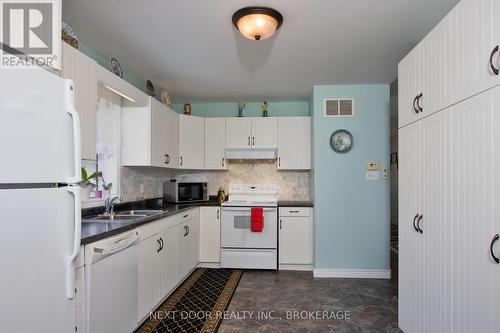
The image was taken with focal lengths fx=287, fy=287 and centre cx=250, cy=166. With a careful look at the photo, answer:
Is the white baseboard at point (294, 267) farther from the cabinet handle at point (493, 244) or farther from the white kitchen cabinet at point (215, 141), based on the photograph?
the cabinet handle at point (493, 244)

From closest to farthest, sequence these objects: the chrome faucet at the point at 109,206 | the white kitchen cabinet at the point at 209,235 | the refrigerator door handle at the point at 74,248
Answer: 1. the refrigerator door handle at the point at 74,248
2. the chrome faucet at the point at 109,206
3. the white kitchen cabinet at the point at 209,235

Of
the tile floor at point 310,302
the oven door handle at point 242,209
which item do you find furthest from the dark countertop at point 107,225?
the tile floor at point 310,302

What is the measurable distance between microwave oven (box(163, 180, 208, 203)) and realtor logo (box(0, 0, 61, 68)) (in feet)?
8.35

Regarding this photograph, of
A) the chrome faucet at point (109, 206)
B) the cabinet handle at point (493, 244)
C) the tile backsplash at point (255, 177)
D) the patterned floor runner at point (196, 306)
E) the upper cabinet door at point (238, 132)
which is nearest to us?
the cabinet handle at point (493, 244)

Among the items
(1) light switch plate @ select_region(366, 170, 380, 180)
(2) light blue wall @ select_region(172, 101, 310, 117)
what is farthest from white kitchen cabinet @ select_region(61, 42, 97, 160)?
(1) light switch plate @ select_region(366, 170, 380, 180)

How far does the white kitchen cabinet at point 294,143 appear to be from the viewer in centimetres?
423

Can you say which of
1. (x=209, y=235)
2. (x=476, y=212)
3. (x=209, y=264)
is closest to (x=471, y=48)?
(x=476, y=212)

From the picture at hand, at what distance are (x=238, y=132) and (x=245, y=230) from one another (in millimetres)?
1457

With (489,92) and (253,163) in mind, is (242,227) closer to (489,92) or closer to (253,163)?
(253,163)

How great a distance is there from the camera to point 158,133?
134 inches

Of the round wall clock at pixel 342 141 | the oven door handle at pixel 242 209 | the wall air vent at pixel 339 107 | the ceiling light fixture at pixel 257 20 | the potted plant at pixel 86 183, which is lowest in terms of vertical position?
the oven door handle at pixel 242 209

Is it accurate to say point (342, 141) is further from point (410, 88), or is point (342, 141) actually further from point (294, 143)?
point (410, 88)

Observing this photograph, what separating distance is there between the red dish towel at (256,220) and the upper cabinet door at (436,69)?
241 centimetres

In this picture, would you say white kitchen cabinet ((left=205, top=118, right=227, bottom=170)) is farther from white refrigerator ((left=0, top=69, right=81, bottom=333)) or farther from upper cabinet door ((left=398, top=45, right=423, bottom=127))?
white refrigerator ((left=0, top=69, right=81, bottom=333))
